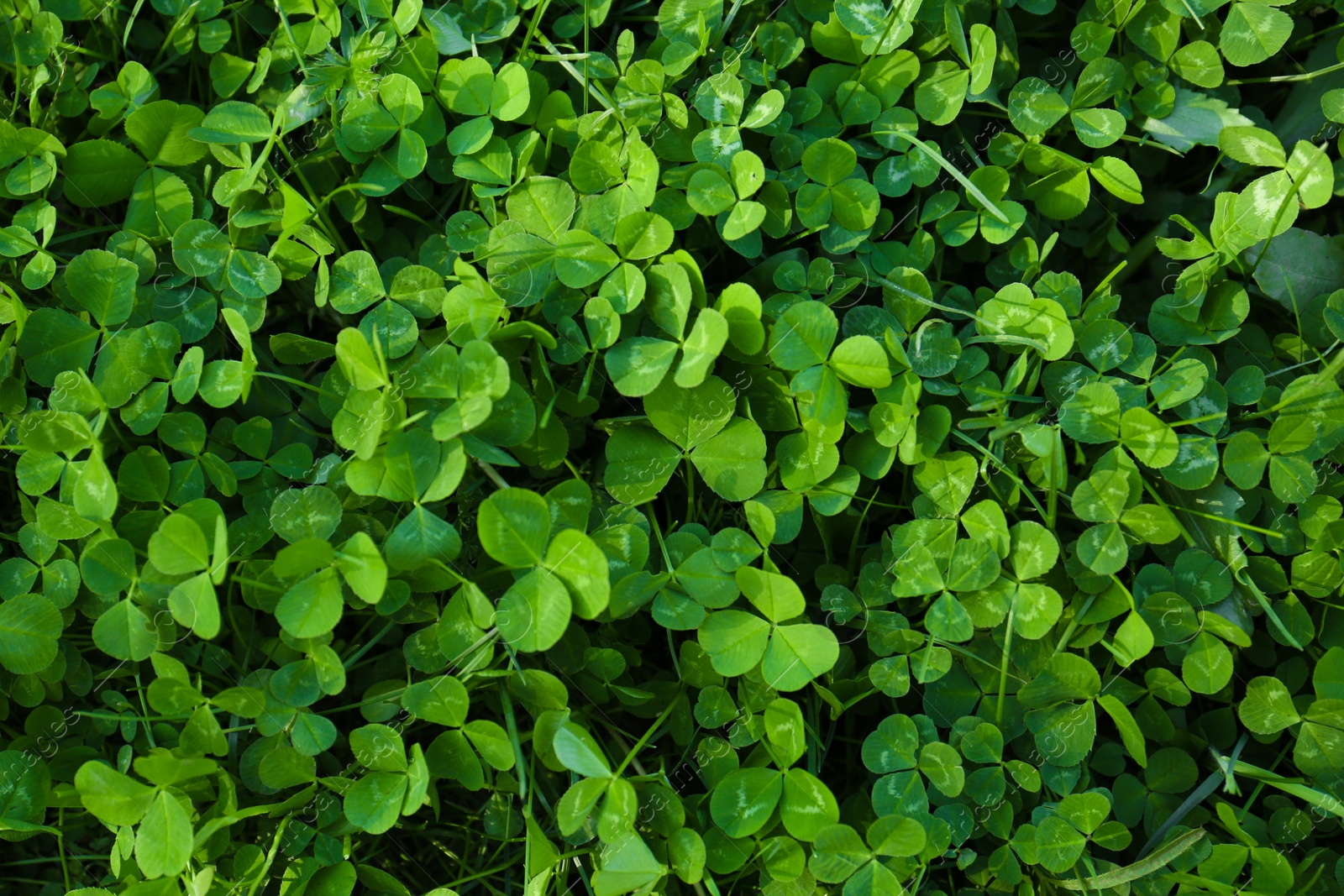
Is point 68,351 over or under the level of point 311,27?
under

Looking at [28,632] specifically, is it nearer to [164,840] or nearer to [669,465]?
[164,840]

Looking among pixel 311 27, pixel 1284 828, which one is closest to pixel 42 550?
pixel 311 27

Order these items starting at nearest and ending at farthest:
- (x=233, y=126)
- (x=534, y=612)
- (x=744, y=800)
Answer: (x=534, y=612) → (x=744, y=800) → (x=233, y=126)

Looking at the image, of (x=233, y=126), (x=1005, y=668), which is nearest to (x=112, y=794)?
(x=233, y=126)

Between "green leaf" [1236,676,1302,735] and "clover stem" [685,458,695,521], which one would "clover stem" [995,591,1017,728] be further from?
"clover stem" [685,458,695,521]

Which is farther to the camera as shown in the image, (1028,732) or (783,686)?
(1028,732)

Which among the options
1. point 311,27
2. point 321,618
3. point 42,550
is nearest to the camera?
point 321,618

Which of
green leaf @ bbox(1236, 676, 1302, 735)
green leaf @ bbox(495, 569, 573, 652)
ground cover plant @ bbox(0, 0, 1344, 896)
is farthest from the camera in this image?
green leaf @ bbox(1236, 676, 1302, 735)

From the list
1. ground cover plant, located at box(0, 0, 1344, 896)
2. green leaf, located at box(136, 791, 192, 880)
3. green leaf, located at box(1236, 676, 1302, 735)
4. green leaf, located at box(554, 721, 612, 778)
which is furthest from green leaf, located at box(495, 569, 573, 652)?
green leaf, located at box(1236, 676, 1302, 735)

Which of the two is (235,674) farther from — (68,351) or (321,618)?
(68,351)
